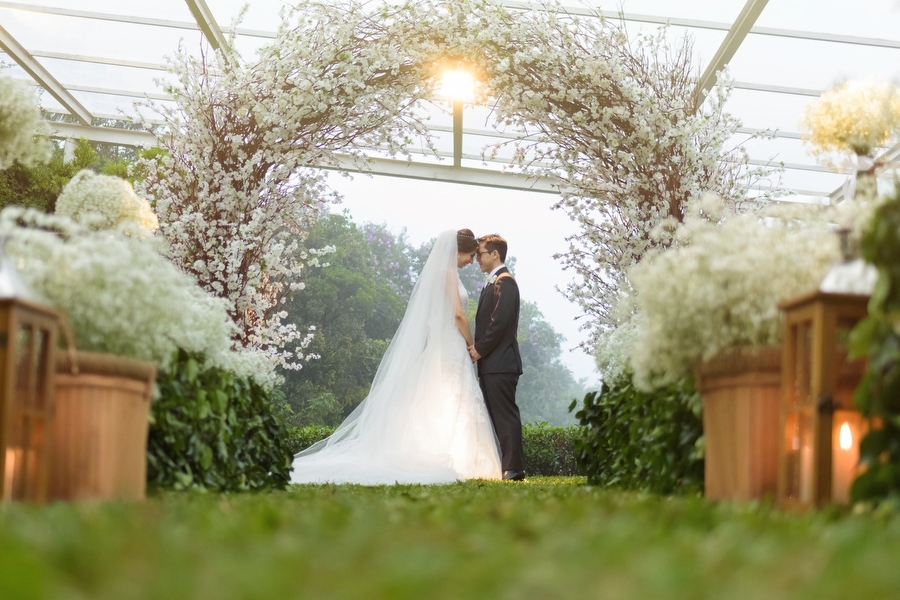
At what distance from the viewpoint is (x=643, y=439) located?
357 centimetres

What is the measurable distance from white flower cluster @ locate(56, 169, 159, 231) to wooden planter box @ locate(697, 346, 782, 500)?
348cm

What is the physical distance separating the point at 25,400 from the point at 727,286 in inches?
76.2

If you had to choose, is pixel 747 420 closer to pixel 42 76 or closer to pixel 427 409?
pixel 427 409

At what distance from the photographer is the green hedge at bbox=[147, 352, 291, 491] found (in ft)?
10.5

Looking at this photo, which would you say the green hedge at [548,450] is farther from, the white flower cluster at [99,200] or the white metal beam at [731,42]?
the white flower cluster at [99,200]

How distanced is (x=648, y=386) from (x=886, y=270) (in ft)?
4.43

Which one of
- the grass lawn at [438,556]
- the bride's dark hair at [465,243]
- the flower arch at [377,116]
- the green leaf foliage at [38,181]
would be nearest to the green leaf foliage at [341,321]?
the bride's dark hair at [465,243]

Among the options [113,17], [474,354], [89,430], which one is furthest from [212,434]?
[113,17]

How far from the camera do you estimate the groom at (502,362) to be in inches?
262

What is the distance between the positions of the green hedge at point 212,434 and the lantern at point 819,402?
6.98 feet

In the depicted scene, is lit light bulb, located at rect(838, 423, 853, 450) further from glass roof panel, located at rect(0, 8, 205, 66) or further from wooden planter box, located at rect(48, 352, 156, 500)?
glass roof panel, located at rect(0, 8, 205, 66)

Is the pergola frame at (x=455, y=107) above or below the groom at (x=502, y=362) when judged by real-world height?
above

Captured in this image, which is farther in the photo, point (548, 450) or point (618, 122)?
point (548, 450)

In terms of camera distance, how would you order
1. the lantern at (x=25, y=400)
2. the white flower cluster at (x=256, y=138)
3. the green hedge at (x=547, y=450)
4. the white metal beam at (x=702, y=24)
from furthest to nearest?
1. the green hedge at (x=547, y=450)
2. the white metal beam at (x=702, y=24)
3. the white flower cluster at (x=256, y=138)
4. the lantern at (x=25, y=400)
